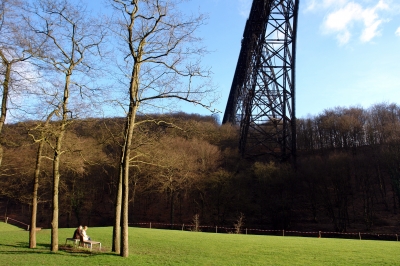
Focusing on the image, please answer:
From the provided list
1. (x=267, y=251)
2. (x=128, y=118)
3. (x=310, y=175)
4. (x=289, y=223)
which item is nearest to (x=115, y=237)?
(x=128, y=118)

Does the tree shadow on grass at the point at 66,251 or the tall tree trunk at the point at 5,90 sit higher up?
the tall tree trunk at the point at 5,90

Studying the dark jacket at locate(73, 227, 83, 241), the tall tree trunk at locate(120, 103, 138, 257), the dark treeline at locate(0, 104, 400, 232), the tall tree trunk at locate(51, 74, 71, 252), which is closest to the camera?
the tall tree trunk at locate(120, 103, 138, 257)

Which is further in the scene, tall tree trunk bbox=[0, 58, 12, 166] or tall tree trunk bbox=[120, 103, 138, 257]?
tall tree trunk bbox=[0, 58, 12, 166]

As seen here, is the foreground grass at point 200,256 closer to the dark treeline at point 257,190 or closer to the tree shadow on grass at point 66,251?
the tree shadow on grass at point 66,251

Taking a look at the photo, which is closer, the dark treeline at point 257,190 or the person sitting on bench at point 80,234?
the person sitting on bench at point 80,234

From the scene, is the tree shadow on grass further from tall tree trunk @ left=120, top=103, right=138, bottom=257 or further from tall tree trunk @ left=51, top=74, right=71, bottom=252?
tall tree trunk @ left=120, top=103, right=138, bottom=257

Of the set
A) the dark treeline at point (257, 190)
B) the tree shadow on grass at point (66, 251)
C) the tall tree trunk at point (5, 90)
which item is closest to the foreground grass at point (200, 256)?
the tree shadow on grass at point (66, 251)

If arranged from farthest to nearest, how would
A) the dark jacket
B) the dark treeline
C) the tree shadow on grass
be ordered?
the dark treeline, the dark jacket, the tree shadow on grass

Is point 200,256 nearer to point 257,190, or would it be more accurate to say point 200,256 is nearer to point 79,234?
point 79,234

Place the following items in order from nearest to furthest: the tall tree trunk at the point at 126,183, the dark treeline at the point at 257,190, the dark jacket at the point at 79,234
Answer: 1. the tall tree trunk at the point at 126,183
2. the dark jacket at the point at 79,234
3. the dark treeline at the point at 257,190

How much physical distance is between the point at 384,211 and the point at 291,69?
14590 millimetres

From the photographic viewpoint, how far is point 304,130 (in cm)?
3809

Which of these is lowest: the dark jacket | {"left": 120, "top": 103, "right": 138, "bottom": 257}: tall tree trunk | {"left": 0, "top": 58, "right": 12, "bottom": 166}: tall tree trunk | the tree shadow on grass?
the tree shadow on grass

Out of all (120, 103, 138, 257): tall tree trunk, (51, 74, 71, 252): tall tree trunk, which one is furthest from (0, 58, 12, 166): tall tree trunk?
(120, 103, 138, 257): tall tree trunk
